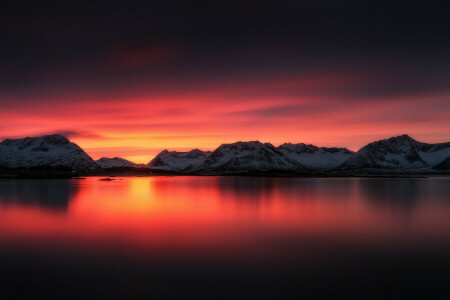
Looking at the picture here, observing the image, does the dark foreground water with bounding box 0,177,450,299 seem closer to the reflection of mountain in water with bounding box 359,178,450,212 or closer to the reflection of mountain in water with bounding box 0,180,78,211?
Answer: the reflection of mountain in water with bounding box 0,180,78,211

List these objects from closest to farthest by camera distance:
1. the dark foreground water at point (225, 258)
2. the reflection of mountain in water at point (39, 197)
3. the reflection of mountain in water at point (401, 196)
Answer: the dark foreground water at point (225, 258), the reflection of mountain in water at point (39, 197), the reflection of mountain in water at point (401, 196)

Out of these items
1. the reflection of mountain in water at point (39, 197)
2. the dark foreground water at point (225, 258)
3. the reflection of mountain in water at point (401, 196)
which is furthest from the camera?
the reflection of mountain in water at point (401, 196)

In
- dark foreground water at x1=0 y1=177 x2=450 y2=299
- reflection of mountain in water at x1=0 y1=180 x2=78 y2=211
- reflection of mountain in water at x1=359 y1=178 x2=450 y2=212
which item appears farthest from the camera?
reflection of mountain in water at x1=359 y1=178 x2=450 y2=212

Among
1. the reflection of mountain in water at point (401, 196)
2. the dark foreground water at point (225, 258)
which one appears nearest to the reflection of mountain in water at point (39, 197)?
the dark foreground water at point (225, 258)

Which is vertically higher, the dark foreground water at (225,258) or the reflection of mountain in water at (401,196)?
the dark foreground water at (225,258)

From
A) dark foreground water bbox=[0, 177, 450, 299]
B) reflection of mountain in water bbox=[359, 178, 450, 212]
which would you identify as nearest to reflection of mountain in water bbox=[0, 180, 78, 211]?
dark foreground water bbox=[0, 177, 450, 299]

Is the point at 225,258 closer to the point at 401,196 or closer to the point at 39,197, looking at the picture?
the point at 39,197

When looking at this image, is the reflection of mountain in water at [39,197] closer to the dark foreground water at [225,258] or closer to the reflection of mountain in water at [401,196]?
the dark foreground water at [225,258]

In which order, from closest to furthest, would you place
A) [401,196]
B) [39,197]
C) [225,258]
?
[225,258], [39,197], [401,196]

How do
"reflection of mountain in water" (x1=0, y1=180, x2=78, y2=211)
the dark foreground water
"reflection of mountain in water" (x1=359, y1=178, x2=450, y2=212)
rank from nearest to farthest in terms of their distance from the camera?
1. the dark foreground water
2. "reflection of mountain in water" (x1=0, y1=180, x2=78, y2=211)
3. "reflection of mountain in water" (x1=359, y1=178, x2=450, y2=212)

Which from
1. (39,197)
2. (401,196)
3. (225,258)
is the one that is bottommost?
(401,196)

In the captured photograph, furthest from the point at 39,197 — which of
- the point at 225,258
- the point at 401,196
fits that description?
the point at 401,196

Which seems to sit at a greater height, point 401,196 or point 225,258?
point 225,258

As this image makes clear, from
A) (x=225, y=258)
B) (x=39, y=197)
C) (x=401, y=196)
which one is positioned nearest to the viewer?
(x=225, y=258)
